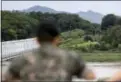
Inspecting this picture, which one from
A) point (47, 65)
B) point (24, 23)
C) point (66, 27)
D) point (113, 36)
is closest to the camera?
point (47, 65)

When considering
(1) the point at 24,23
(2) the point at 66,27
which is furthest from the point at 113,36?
(1) the point at 24,23

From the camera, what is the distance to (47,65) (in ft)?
9.09

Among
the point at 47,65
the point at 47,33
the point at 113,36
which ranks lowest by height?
the point at 113,36

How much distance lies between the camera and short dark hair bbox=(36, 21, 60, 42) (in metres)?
2.86

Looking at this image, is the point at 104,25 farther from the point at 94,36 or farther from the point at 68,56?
the point at 68,56

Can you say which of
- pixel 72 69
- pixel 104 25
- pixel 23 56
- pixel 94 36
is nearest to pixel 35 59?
pixel 23 56

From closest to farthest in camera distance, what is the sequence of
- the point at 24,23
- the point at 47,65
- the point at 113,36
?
the point at 47,65, the point at 113,36, the point at 24,23

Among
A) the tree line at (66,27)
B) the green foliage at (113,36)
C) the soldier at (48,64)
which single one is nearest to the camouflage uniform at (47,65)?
the soldier at (48,64)

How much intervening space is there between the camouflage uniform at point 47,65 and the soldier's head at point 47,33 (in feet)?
0.17

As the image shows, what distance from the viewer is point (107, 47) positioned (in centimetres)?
2392

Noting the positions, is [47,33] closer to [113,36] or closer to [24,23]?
[113,36]

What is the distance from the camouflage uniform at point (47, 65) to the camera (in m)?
2.75

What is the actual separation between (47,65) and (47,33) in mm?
230

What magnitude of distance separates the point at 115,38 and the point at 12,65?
20.9 meters
